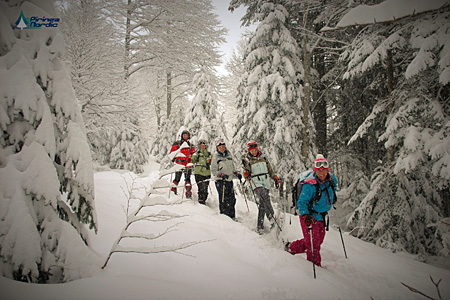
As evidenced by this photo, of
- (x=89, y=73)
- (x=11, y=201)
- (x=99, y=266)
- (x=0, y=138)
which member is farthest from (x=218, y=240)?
(x=89, y=73)

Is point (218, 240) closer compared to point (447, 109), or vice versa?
point (218, 240)

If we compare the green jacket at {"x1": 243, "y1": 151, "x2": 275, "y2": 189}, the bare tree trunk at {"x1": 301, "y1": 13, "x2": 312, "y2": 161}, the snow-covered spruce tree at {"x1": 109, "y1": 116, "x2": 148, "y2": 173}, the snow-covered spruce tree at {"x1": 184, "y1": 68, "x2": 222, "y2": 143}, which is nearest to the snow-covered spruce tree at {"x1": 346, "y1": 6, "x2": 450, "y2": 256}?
the bare tree trunk at {"x1": 301, "y1": 13, "x2": 312, "y2": 161}

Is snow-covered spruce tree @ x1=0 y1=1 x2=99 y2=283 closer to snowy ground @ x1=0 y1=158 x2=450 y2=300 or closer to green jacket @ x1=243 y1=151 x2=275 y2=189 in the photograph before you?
snowy ground @ x1=0 y1=158 x2=450 y2=300

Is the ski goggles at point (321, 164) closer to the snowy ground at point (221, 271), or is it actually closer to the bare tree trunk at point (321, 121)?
the snowy ground at point (221, 271)

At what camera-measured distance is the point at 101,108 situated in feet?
21.6

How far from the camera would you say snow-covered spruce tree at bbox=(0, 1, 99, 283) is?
1639mm

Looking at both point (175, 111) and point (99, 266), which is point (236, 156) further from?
point (175, 111)

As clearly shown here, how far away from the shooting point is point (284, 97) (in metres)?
7.84

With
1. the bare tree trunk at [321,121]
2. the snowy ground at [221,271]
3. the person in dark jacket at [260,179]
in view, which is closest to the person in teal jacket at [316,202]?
the snowy ground at [221,271]

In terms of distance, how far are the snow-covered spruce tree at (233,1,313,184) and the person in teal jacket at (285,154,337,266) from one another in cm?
425

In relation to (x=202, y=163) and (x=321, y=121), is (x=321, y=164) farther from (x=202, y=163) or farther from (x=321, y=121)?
(x=321, y=121)

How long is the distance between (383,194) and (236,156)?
5.79 m

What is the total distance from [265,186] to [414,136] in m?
3.56

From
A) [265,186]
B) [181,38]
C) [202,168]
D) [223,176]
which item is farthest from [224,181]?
[181,38]
